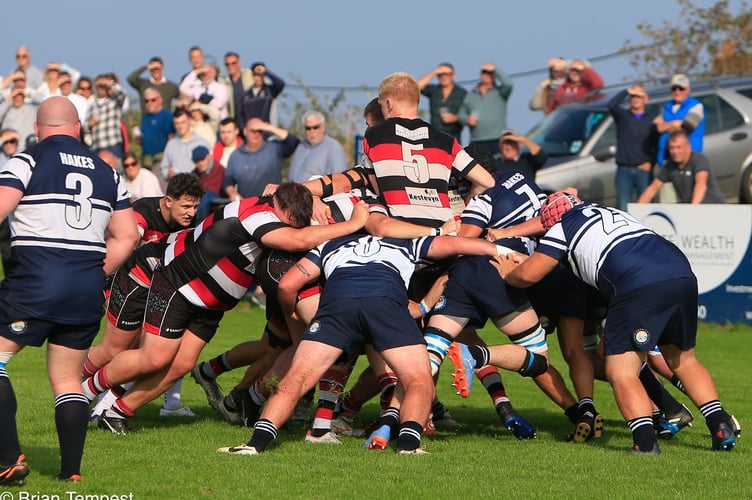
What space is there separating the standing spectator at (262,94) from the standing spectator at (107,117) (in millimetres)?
2267

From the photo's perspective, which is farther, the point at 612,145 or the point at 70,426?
the point at 612,145

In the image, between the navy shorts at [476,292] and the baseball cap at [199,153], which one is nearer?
the navy shorts at [476,292]

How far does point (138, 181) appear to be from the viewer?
17.5 m

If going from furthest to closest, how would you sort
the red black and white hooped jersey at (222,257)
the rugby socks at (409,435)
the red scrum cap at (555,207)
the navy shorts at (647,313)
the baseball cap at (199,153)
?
1. the baseball cap at (199,153)
2. the red scrum cap at (555,207)
3. the red black and white hooped jersey at (222,257)
4. the navy shorts at (647,313)
5. the rugby socks at (409,435)

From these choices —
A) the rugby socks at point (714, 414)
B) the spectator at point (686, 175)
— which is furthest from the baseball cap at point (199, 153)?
the rugby socks at point (714, 414)

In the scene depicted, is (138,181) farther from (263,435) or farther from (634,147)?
(263,435)

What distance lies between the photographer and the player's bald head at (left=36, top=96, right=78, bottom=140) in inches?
284

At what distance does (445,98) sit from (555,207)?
1005cm

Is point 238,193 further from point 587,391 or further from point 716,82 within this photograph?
point 587,391

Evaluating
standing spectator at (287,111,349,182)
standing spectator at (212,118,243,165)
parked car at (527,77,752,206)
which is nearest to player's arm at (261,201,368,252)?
standing spectator at (287,111,349,182)

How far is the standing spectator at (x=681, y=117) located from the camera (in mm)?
16953

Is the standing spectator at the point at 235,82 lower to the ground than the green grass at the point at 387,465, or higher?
higher

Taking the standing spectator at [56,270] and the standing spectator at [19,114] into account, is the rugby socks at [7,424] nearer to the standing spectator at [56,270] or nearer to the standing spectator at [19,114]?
the standing spectator at [56,270]

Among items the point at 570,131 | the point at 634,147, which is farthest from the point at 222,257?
the point at 570,131
